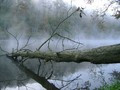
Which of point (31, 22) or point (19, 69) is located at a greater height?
point (31, 22)

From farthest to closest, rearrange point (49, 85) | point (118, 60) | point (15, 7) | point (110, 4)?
point (15, 7) < point (110, 4) < point (49, 85) < point (118, 60)

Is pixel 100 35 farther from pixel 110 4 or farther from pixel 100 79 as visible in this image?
pixel 100 79

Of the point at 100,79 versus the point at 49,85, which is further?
the point at 100,79

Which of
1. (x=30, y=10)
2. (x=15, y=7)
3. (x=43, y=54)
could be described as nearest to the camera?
(x=43, y=54)

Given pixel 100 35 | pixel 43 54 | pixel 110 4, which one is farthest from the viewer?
pixel 100 35

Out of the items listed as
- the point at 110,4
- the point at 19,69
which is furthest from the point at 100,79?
the point at 110,4

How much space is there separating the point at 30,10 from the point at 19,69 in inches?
1463

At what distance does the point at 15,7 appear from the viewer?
132 feet

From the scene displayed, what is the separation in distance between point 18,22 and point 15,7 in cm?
230

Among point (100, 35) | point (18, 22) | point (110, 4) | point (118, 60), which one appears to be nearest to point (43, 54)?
point (118, 60)

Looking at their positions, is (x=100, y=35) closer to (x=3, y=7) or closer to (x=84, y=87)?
(x=3, y=7)

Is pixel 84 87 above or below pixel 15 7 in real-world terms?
below

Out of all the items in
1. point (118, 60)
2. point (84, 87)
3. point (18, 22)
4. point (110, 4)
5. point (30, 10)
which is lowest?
point (84, 87)

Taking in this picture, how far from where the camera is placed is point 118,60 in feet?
13.6
